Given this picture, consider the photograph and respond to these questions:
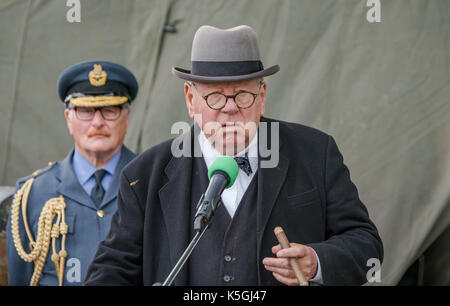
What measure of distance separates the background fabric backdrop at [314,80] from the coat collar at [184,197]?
1.26m

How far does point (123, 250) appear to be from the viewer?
225 centimetres

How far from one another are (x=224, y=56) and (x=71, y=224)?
134 centimetres

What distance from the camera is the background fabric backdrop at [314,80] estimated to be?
3.43 m

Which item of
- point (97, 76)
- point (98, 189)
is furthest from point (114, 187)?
point (97, 76)

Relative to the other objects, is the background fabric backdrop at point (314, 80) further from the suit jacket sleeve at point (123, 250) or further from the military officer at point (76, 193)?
the suit jacket sleeve at point (123, 250)

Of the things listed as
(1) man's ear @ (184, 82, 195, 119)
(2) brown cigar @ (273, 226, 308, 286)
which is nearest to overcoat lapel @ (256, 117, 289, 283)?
(1) man's ear @ (184, 82, 195, 119)

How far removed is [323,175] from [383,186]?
1253 millimetres

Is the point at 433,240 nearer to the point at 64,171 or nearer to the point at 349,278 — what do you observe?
the point at 349,278

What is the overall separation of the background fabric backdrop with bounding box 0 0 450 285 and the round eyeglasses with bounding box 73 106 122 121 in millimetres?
619

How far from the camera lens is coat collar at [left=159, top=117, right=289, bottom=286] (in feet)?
7.26

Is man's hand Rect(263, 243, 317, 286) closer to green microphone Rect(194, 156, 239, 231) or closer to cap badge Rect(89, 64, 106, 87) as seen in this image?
green microphone Rect(194, 156, 239, 231)

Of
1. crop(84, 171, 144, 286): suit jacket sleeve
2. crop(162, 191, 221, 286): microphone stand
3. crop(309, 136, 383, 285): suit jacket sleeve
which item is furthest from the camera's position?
crop(84, 171, 144, 286): suit jacket sleeve

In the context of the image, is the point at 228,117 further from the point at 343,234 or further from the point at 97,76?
the point at 97,76

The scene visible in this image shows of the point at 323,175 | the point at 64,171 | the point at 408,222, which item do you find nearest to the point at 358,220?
the point at 323,175
